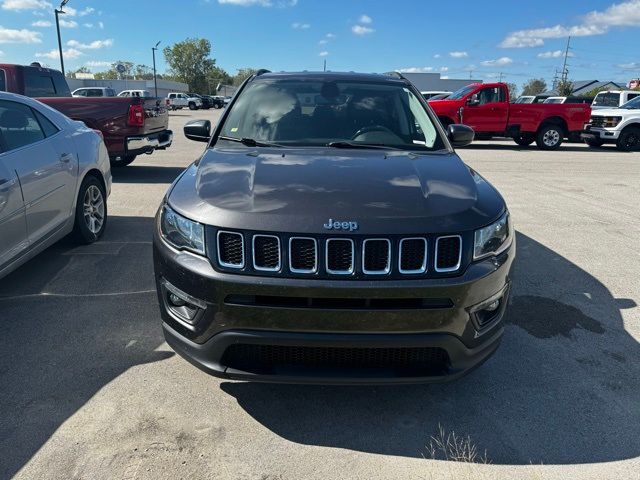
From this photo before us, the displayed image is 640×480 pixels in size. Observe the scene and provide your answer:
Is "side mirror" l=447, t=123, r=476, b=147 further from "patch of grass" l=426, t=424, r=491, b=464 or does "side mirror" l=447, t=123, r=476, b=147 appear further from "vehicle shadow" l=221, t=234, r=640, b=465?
"patch of grass" l=426, t=424, r=491, b=464

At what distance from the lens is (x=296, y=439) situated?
2434 mm

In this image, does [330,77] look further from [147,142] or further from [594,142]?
[594,142]

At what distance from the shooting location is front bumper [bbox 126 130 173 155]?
28.4 ft

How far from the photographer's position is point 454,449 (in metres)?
2.38

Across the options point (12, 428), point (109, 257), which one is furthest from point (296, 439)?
point (109, 257)

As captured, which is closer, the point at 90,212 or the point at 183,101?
the point at 90,212

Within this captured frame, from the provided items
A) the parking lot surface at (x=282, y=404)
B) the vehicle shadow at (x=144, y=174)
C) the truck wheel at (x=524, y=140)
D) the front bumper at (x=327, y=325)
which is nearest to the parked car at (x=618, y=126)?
the truck wheel at (x=524, y=140)

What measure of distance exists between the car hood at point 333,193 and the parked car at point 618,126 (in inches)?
696

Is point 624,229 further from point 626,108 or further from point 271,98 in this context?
point 626,108

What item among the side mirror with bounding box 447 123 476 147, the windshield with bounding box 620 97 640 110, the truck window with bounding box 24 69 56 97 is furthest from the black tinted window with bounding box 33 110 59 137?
the windshield with bounding box 620 97 640 110

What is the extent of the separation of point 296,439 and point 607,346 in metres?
2.30

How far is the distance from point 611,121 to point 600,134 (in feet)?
1.81

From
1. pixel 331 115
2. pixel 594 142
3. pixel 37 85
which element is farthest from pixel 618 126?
pixel 37 85

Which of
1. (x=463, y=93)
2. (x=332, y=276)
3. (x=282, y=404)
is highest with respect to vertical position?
(x=463, y=93)
